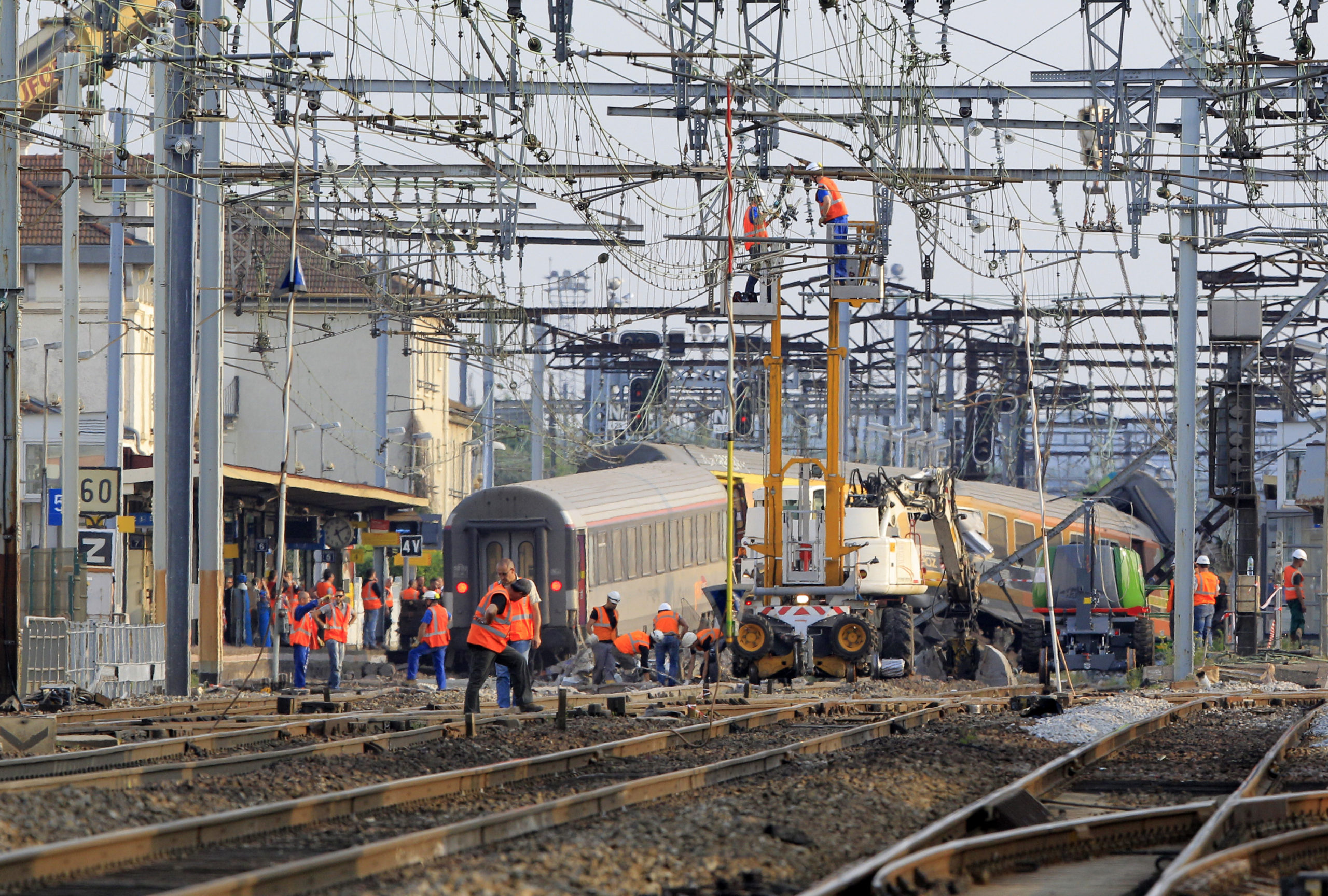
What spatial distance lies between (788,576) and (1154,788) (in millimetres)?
14836

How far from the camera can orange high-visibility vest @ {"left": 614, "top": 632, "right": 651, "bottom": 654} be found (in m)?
28.8

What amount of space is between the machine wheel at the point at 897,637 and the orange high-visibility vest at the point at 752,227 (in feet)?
21.5

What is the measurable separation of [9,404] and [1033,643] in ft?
58.8

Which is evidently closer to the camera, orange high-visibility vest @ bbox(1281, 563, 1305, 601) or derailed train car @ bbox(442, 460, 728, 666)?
derailed train car @ bbox(442, 460, 728, 666)

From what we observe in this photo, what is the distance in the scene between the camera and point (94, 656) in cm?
2316

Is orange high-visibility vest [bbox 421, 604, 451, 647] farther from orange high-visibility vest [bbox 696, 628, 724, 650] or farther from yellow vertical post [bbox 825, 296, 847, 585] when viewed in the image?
yellow vertical post [bbox 825, 296, 847, 585]

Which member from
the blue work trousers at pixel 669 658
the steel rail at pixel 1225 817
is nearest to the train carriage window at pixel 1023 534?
the blue work trousers at pixel 669 658

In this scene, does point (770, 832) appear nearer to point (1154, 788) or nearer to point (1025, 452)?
point (1154, 788)

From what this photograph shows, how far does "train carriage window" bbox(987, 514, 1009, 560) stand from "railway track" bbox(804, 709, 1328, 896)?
101 ft

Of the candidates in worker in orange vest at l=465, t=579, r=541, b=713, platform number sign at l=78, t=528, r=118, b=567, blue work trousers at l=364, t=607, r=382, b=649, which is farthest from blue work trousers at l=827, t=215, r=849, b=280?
blue work trousers at l=364, t=607, r=382, b=649

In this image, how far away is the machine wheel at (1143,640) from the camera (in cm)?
2994

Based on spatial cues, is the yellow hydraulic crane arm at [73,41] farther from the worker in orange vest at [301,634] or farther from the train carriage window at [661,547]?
the train carriage window at [661,547]

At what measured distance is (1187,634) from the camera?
25.8 meters

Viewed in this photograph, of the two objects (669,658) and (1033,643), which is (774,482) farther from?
(1033,643)
